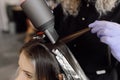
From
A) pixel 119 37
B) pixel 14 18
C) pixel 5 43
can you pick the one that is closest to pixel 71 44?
pixel 119 37

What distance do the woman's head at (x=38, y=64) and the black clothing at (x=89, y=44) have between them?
129 millimetres

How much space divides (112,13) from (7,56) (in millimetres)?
3324

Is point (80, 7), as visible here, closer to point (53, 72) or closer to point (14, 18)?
point (53, 72)

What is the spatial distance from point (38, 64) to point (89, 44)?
0.21 metres

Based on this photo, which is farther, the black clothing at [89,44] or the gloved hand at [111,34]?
the black clothing at [89,44]

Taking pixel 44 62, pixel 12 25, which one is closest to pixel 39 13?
pixel 44 62

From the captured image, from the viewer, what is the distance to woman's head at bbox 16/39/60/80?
38.8 inches

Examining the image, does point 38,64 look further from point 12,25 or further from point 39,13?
point 12,25

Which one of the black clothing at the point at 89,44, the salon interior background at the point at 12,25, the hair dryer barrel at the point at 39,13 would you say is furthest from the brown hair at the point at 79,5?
the salon interior background at the point at 12,25

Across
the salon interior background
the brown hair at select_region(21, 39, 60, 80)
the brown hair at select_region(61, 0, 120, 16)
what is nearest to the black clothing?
the brown hair at select_region(61, 0, 120, 16)

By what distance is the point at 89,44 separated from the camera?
1063mm

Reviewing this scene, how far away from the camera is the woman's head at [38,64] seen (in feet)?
3.23

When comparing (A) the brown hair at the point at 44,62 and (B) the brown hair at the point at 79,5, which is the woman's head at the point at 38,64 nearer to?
(A) the brown hair at the point at 44,62

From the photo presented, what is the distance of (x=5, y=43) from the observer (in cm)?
485
